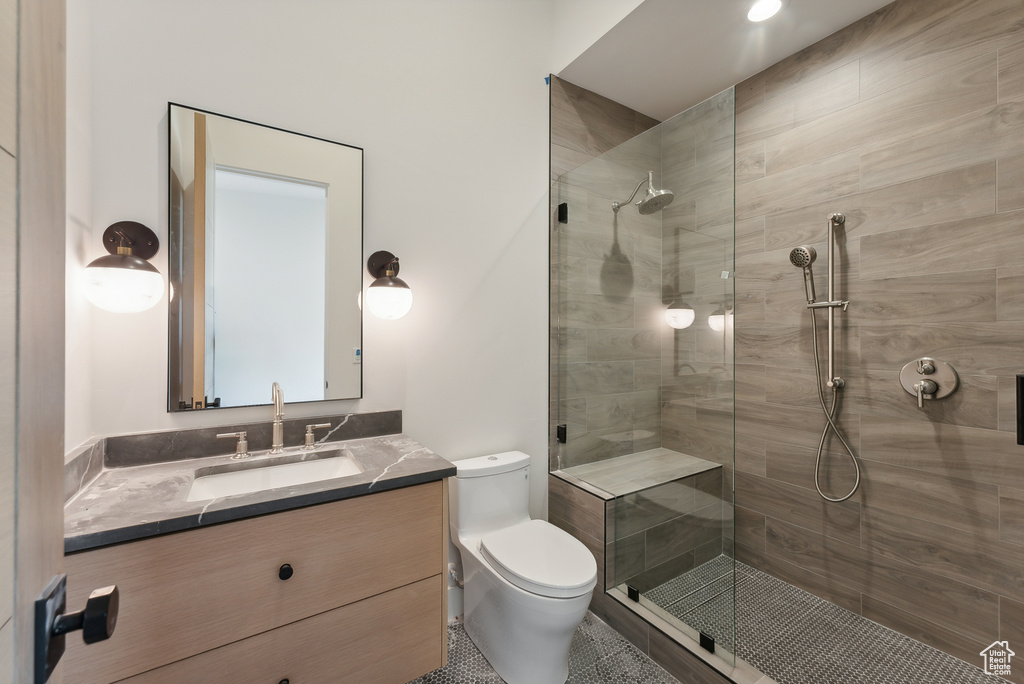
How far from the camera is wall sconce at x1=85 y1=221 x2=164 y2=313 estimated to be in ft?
4.09

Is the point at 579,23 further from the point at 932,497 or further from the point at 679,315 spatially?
the point at 932,497

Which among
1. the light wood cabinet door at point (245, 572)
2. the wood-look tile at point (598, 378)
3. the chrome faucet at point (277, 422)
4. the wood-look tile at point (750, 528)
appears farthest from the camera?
the wood-look tile at point (750, 528)

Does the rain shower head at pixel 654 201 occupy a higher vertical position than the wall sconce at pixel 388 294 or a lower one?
higher

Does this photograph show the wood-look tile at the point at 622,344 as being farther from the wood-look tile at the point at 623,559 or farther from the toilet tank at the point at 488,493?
the wood-look tile at the point at 623,559

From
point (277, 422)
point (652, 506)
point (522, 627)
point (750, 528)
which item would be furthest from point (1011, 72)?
point (277, 422)

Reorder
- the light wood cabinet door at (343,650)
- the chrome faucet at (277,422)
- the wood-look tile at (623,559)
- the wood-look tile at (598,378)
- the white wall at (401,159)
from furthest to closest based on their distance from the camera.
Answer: the wood-look tile at (598,378), the wood-look tile at (623,559), the chrome faucet at (277,422), the white wall at (401,159), the light wood cabinet door at (343,650)

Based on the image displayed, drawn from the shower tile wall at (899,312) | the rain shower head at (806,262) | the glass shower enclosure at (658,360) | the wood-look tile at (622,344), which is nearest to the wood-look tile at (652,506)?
the glass shower enclosure at (658,360)

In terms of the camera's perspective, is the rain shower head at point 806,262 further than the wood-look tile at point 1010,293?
Yes

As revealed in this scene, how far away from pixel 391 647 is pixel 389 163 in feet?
5.68

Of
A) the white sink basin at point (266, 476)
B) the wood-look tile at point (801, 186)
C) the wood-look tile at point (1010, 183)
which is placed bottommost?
the white sink basin at point (266, 476)

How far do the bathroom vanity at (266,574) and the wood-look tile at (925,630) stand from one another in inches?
72.2

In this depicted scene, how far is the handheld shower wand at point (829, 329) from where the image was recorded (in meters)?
1.94

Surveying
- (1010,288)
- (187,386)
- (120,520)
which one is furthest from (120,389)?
(1010,288)

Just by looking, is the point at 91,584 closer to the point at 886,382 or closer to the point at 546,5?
the point at 886,382
